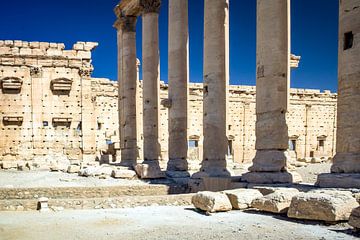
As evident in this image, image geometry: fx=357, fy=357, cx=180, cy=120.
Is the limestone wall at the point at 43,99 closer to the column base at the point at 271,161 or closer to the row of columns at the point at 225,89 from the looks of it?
the row of columns at the point at 225,89

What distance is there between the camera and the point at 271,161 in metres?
11.3

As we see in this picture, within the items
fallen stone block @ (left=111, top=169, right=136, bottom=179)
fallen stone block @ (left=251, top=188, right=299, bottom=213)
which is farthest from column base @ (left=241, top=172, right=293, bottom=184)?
fallen stone block @ (left=111, top=169, right=136, bottom=179)

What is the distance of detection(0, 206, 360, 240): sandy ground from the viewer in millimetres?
6070

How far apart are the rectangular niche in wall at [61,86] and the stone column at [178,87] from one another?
39.5 ft

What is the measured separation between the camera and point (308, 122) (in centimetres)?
3531

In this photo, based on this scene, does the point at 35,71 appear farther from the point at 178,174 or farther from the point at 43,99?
the point at 178,174

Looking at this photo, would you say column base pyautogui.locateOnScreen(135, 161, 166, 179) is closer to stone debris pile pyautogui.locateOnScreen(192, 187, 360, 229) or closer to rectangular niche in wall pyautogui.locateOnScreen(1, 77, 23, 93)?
stone debris pile pyautogui.locateOnScreen(192, 187, 360, 229)

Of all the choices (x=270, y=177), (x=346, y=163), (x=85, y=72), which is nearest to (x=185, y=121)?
(x=270, y=177)

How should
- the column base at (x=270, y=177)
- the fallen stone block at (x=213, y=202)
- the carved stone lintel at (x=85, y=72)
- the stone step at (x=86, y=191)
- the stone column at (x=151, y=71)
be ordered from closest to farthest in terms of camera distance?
the fallen stone block at (x=213, y=202)
the column base at (x=270, y=177)
the stone step at (x=86, y=191)
the stone column at (x=151, y=71)
the carved stone lintel at (x=85, y=72)

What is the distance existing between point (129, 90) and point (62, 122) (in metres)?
7.11

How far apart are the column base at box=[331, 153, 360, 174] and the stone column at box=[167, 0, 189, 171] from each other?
8206mm

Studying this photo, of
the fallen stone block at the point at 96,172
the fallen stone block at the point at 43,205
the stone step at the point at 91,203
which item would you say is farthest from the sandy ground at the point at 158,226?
the fallen stone block at the point at 96,172

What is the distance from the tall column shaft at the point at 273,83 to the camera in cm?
1145

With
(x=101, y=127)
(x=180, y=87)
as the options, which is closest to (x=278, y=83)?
(x=180, y=87)
